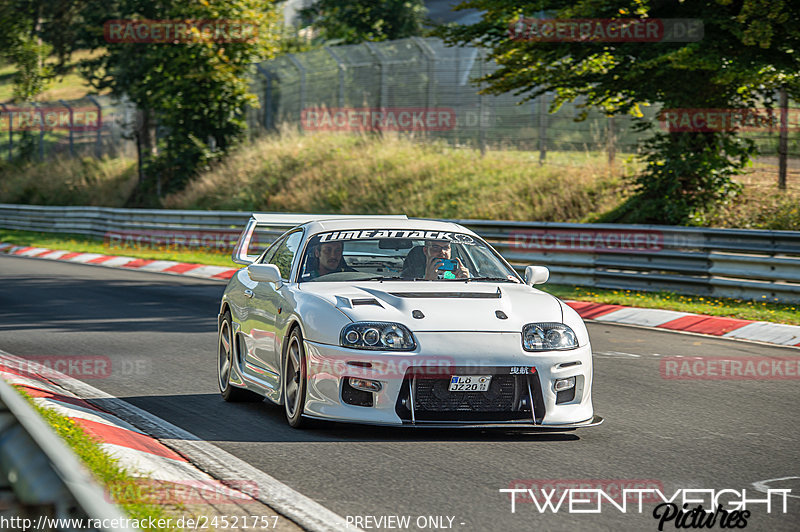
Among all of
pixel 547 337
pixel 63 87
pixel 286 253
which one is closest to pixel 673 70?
pixel 286 253

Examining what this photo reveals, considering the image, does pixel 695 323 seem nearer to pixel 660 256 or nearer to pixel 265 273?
pixel 660 256

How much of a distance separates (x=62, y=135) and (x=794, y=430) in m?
46.1

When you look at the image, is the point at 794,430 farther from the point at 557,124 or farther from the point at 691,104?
the point at 557,124

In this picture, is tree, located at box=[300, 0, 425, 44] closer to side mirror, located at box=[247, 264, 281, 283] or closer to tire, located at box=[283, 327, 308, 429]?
side mirror, located at box=[247, 264, 281, 283]

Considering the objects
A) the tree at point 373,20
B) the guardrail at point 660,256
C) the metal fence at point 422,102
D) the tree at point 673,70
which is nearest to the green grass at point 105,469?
the guardrail at point 660,256

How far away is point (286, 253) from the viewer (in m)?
8.41

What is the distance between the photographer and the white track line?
493 centimetres

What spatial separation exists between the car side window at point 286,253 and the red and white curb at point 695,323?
19.8 ft

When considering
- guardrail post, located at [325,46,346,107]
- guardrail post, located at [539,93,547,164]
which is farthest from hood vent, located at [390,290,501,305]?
guardrail post, located at [325,46,346,107]

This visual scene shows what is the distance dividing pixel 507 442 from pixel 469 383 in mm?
458

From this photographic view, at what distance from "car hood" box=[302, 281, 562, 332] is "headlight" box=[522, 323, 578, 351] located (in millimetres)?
51

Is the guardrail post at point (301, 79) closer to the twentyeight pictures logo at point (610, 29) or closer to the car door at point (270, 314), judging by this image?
the twentyeight pictures logo at point (610, 29)

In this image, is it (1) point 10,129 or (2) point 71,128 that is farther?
(1) point 10,129

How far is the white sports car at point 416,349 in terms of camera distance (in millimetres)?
6629
